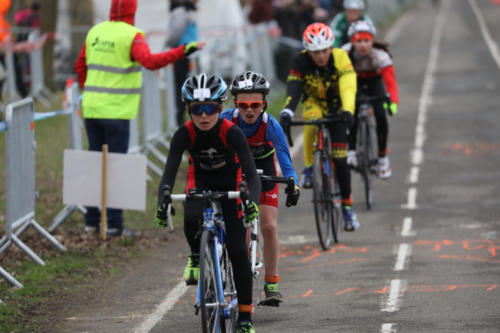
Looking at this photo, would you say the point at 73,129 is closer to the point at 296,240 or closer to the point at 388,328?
the point at 296,240

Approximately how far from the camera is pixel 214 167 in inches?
303

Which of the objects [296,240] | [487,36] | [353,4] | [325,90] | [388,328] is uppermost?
[353,4]

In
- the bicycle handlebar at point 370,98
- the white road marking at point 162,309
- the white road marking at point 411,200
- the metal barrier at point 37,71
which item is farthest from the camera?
the metal barrier at point 37,71

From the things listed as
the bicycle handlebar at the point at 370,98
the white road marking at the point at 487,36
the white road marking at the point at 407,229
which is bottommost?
the white road marking at the point at 487,36

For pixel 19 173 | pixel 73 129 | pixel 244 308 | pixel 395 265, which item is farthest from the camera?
pixel 73 129

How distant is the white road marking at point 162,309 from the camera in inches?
338

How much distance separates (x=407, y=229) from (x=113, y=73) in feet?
12.1

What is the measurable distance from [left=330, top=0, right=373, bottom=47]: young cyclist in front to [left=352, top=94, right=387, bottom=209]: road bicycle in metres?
1.40

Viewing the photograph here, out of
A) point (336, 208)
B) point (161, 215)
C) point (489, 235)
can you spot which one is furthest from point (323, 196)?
point (161, 215)

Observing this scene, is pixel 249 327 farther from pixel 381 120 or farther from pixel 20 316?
pixel 381 120

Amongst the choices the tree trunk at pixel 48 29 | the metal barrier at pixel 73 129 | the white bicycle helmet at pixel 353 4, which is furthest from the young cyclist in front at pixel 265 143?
the tree trunk at pixel 48 29

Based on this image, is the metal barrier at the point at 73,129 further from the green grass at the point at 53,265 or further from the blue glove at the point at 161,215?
the blue glove at the point at 161,215

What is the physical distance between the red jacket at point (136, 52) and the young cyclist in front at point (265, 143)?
2775 mm

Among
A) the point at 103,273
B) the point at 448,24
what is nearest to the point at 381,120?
the point at 103,273
